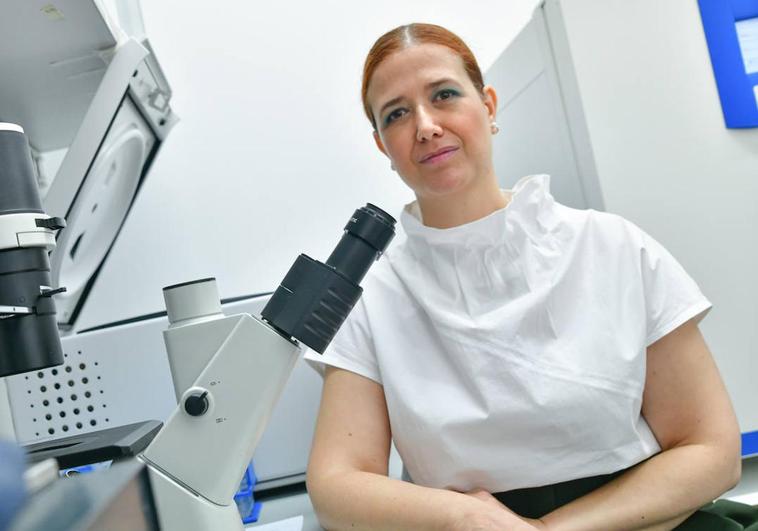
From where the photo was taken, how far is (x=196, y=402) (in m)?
Answer: 0.56

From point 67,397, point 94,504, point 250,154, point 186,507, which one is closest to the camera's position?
point 94,504

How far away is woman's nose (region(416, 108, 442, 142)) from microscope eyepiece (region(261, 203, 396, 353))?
527mm

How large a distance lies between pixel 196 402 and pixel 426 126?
2.22ft

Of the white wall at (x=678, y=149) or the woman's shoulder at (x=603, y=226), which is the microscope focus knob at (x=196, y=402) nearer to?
the woman's shoulder at (x=603, y=226)

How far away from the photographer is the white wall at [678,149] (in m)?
1.24

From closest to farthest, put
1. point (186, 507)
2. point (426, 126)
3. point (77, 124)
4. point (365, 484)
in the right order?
point (186, 507)
point (365, 484)
point (426, 126)
point (77, 124)

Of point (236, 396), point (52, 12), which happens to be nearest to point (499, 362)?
point (236, 396)

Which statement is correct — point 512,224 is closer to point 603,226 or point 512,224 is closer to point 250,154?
point 603,226

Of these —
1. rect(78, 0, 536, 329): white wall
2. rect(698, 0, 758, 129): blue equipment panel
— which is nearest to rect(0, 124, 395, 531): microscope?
rect(698, 0, 758, 129): blue equipment panel

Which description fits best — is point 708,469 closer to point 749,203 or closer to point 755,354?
point 755,354

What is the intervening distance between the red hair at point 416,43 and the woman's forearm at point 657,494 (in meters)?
0.67

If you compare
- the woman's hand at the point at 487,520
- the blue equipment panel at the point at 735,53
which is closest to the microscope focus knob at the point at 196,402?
the woman's hand at the point at 487,520

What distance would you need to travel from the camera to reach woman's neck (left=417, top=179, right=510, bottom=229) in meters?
1.18

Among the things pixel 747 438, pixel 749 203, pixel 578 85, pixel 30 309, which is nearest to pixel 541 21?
pixel 578 85
